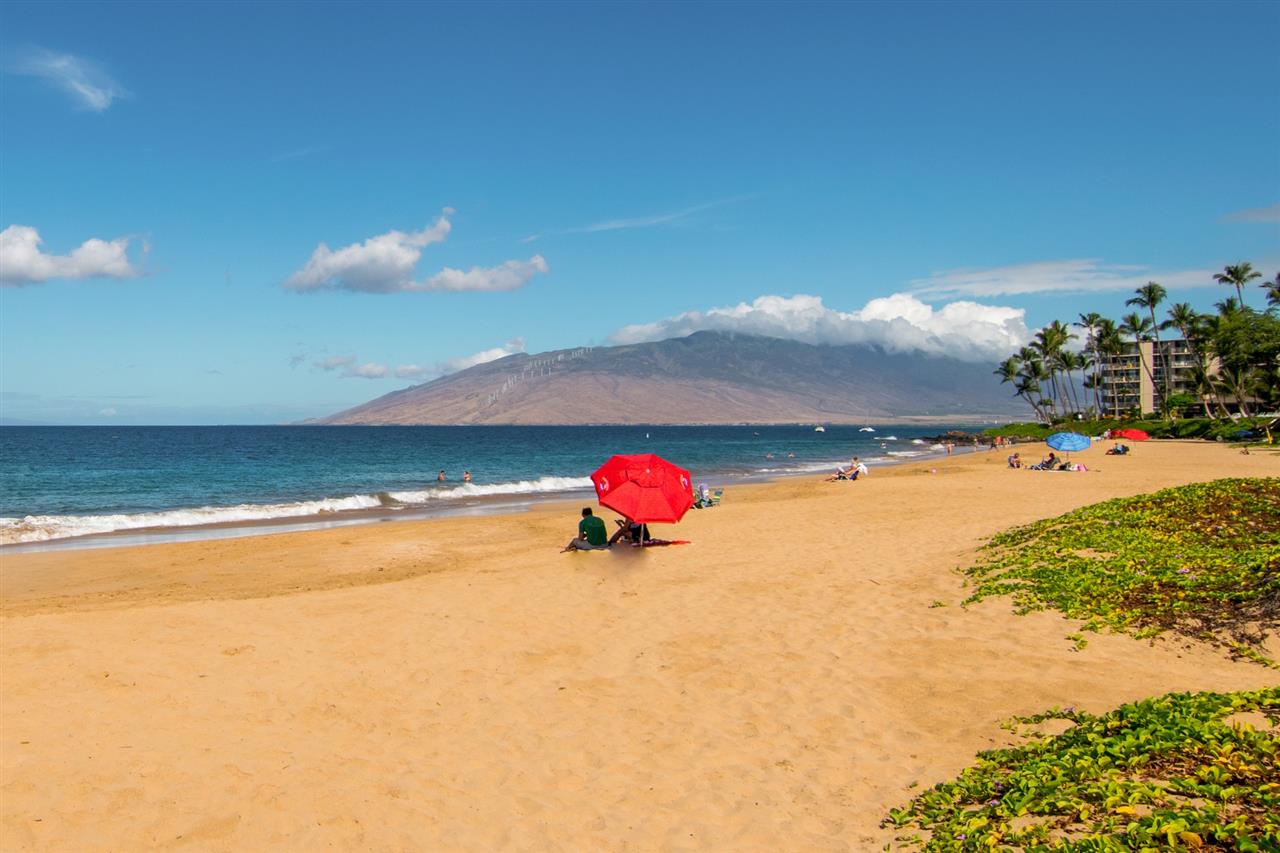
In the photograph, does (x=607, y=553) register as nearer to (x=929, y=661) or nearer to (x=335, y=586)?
(x=335, y=586)

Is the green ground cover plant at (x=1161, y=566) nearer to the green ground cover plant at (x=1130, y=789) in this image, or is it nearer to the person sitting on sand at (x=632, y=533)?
the green ground cover plant at (x=1130, y=789)

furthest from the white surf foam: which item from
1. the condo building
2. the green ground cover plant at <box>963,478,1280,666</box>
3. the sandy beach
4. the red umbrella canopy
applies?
the condo building

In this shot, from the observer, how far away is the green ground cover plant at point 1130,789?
4387 millimetres

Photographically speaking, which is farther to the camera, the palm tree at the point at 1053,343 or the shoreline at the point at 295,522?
the palm tree at the point at 1053,343

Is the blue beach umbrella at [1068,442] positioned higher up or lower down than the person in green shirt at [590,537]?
higher up

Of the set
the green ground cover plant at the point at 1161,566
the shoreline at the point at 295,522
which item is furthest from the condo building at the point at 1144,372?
the green ground cover plant at the point at 1161,566

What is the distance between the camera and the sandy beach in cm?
632

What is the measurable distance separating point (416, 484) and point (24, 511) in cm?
1932

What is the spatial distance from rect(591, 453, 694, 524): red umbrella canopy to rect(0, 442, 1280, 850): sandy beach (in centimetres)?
114

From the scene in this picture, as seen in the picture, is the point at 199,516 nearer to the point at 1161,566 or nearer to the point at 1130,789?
the point at 1161,566

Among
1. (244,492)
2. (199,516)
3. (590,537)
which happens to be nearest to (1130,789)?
(590,537)

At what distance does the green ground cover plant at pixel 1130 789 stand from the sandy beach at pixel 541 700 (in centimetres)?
63

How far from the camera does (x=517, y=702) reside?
29.0 ft

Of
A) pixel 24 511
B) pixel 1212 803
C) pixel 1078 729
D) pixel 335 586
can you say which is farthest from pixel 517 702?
pixel 24 511
